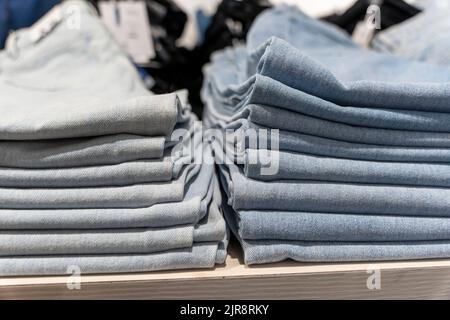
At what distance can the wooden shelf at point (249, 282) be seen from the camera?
0.34m

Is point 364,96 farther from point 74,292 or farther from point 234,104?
point 74,292

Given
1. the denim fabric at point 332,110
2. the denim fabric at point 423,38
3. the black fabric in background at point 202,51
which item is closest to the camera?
the denim fabric at point 332,110

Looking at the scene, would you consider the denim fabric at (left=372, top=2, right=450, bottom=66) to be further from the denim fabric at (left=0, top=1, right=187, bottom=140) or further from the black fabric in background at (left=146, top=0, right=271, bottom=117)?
the denim fabric at (left=0, top=1, right=187, bottom=140)

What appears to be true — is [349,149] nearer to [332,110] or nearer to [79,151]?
[332,110]

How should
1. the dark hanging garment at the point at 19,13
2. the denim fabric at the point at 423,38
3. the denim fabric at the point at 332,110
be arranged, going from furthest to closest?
the dark hanging garment at the point at 19,13
the denim fabric at the point at 423,38
the denim fabric at the point at 332,110

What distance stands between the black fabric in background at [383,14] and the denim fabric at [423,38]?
0.04m

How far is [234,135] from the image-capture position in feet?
1.26

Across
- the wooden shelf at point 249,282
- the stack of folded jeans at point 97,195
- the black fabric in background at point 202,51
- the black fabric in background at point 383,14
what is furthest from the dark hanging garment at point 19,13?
the black fabric in background at point 383,14

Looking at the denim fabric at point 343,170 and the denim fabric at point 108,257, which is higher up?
the denim fabric at point 343,170

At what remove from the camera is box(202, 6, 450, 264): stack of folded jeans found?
0.34 m

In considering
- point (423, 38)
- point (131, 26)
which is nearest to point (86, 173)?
point (131, 26)

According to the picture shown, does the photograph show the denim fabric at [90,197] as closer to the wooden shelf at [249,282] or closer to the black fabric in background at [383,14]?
the wooden shelf at [249,282]

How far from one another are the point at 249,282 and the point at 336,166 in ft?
0.51

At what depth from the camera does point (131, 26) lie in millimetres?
711
